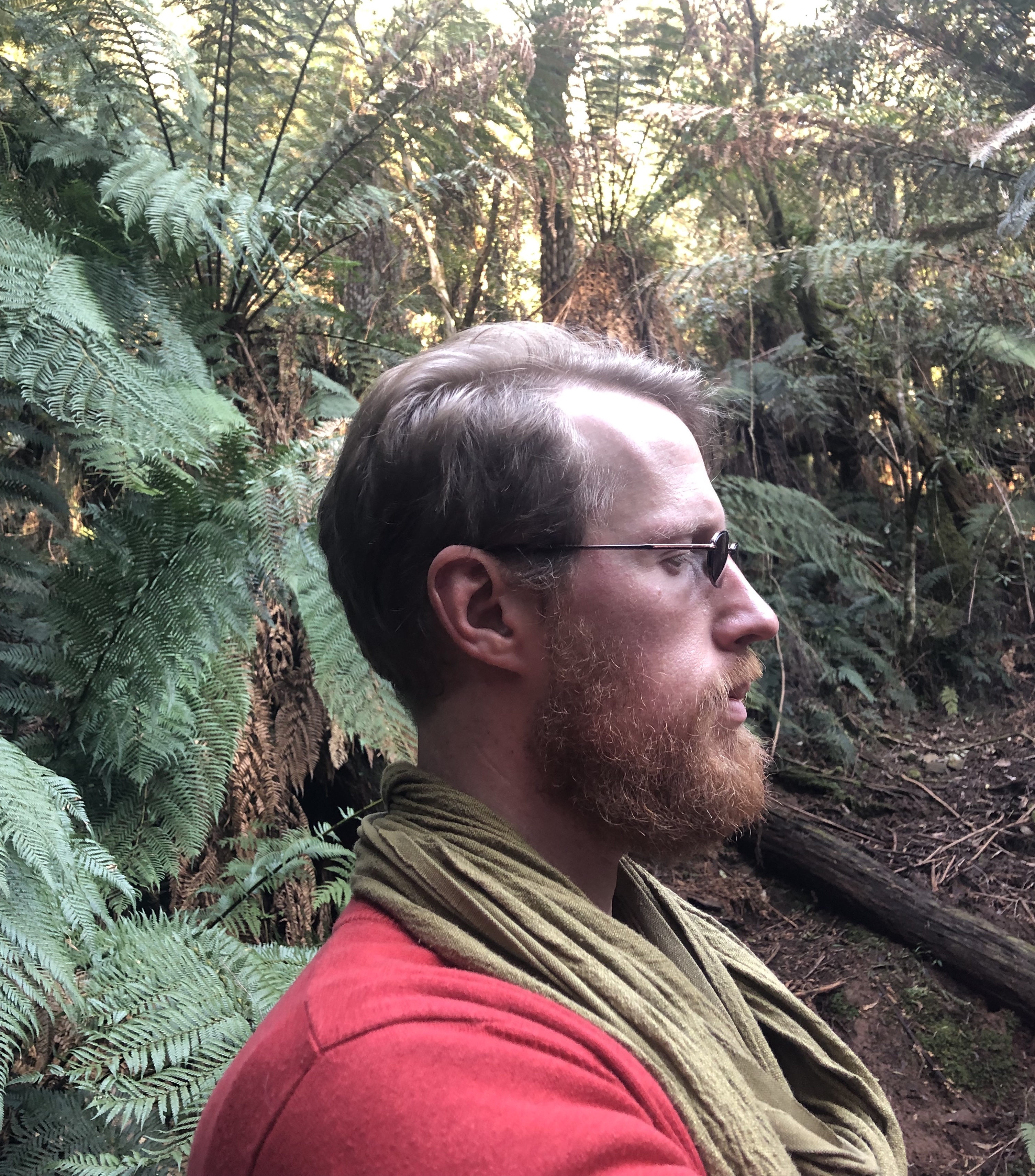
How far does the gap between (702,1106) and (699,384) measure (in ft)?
3.60

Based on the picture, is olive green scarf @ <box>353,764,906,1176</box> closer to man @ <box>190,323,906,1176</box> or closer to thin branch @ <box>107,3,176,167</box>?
man @ <box>190,323,906,1176</box>

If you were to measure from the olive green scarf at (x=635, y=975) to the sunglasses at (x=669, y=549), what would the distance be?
332 millimetres

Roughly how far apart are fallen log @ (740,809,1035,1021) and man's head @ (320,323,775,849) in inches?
101

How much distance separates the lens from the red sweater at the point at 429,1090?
0.69 meters

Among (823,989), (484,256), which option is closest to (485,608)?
(823,989)

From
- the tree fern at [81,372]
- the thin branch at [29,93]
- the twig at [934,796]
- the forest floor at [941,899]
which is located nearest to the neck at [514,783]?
the tree fern at [81,372]

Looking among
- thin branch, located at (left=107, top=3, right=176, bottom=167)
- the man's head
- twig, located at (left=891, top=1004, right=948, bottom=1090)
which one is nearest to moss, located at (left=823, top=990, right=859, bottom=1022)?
twig, located at (left=891, top=1004, right=948, bottom=1090)

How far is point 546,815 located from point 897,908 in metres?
2.93

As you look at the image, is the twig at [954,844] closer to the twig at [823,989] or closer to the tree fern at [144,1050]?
the twig at [823,989]

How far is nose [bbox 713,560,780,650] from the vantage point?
1.21 meters

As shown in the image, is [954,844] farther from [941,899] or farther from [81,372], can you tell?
[81,372]

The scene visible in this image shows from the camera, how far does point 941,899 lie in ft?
11.3

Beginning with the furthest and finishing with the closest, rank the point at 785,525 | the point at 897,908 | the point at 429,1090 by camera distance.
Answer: the point at 785,525 < the point at 897,908 < the point at 429,1090

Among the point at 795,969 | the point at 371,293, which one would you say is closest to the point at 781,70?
the point at 371,293
